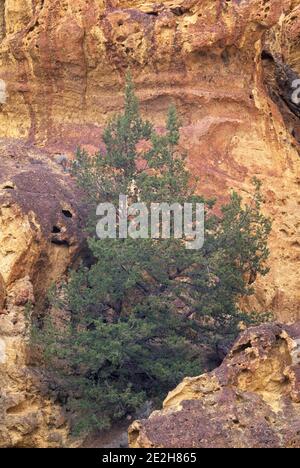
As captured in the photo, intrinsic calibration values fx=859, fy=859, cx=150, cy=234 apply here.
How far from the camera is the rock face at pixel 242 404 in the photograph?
1325cm

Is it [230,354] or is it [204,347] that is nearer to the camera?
[230,354]

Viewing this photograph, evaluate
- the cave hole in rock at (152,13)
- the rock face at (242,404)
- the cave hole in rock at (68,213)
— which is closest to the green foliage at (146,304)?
the cave hole in rock at (68,213)

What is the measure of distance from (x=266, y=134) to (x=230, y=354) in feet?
30.8

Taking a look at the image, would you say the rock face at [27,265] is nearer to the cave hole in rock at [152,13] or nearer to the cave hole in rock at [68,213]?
the cave hole in rock at [68,213]

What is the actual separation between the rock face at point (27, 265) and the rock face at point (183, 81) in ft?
12.1

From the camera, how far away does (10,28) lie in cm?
2570

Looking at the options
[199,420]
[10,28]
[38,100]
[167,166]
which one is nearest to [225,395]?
[199,420]

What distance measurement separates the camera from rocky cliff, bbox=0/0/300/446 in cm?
2070

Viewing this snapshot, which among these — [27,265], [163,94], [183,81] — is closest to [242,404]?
[27,265]

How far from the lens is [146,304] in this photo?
17766 millimetres

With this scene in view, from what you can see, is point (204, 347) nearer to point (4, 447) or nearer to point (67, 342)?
point (67, 342)

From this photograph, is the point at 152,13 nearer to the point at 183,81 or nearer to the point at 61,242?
the point at 183,81

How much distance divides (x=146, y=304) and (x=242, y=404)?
4.34 m

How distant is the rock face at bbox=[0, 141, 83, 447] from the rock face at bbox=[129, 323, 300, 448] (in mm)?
3802
